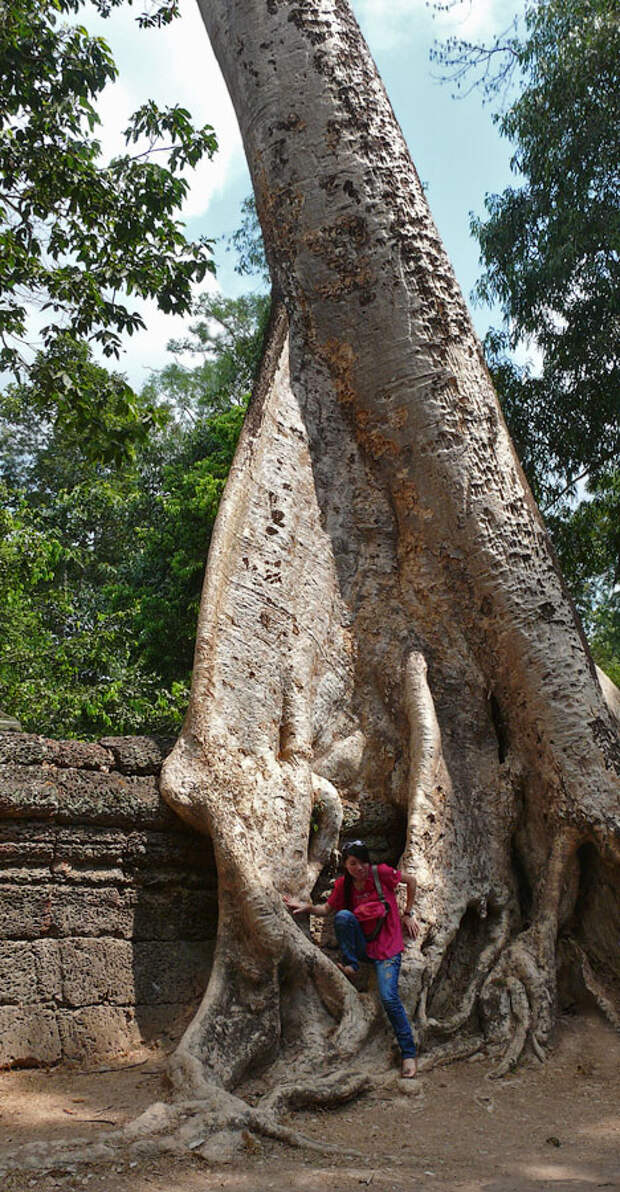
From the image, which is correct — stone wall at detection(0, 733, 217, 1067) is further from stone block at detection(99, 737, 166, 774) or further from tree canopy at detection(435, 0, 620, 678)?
tree canopy at detection(435, 0, 620, 678)

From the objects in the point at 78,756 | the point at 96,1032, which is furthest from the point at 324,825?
the point at 96,1032

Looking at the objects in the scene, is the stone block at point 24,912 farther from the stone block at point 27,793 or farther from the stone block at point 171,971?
the stone block at point 171,971

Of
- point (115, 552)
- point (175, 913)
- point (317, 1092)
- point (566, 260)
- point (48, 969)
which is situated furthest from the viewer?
point (115, 552)

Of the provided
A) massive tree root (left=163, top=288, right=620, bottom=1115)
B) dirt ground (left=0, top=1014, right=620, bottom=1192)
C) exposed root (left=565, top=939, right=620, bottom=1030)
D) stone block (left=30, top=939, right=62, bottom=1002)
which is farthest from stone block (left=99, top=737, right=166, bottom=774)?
exposed root (left=565, top=939, right=620, bottom=1030)

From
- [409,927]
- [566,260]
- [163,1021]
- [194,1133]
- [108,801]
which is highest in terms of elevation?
[566,260]

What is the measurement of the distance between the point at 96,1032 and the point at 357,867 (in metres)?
1.22

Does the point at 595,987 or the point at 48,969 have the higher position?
the point at 48,969

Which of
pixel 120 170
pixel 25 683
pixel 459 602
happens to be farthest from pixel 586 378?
pixel 25 683

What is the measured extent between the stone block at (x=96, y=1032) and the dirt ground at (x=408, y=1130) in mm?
80

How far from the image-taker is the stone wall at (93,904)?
12.7 feet

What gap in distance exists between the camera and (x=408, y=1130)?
11.1 ft

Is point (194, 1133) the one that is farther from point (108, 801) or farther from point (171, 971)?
point (108, 801)

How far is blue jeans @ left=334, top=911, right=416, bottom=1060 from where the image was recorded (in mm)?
3832

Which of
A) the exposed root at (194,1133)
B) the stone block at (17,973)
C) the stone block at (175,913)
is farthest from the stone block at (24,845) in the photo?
the exposed root at (194,1133)
